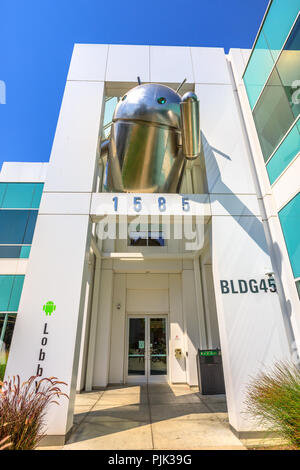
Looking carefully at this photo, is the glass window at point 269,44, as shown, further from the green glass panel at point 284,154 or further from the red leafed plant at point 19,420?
the red leafed plant at point 19,420

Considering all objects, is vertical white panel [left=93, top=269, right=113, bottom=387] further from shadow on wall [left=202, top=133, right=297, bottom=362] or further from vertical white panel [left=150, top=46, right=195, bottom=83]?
vertical white panel [left=150, top=46, right=195, bottom=83]

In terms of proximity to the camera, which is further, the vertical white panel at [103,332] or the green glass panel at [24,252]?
the green glass panel at [24,252]

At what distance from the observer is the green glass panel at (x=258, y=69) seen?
6.30 meters

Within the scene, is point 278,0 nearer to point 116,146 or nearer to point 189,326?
point 116,146

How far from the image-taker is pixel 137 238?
35.6 ft

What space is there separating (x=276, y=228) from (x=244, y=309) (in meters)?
2.12

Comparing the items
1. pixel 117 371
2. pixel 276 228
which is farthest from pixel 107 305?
pixel 276 228

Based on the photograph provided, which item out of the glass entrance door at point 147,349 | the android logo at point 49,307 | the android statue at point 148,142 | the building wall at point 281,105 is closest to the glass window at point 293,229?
the building wall at point 281,105

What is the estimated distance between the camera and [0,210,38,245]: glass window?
36.5 ft

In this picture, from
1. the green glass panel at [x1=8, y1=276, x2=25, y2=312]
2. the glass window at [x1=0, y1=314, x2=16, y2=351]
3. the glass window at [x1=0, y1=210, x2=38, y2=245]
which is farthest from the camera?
the glass window at [x1=0, y1=210, x2=38, y2=245]

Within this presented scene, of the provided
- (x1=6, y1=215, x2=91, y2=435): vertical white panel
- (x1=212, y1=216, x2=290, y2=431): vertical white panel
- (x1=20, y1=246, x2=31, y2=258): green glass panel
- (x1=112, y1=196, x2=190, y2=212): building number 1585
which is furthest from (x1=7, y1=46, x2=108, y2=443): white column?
(x1=20, y1=246, x2=31, y2=258): green glass panel

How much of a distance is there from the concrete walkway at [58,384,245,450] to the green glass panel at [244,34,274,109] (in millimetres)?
8172

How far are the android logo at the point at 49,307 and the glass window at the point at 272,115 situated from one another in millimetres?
6394

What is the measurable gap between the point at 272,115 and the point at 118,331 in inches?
368
